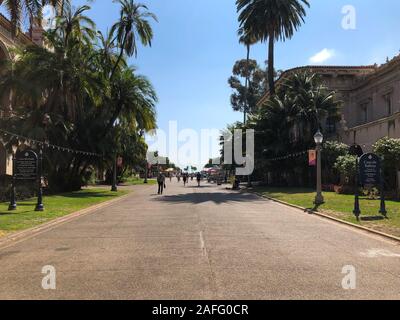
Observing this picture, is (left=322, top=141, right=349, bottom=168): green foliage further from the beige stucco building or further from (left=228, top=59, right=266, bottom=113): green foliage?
(left=228, top=59, right=266, bottom=113): green foliage

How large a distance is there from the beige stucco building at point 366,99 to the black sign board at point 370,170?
13482mm

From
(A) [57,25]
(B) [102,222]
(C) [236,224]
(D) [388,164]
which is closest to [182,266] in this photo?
(C) [236,224]

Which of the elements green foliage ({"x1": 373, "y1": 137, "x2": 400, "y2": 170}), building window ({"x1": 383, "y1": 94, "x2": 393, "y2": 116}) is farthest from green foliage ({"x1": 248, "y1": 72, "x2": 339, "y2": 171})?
green foliage ({"x1": 373, "y1": 137, "x2": 400, "y2": 170})

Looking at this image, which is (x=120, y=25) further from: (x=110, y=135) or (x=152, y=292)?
(x=152, y=292)

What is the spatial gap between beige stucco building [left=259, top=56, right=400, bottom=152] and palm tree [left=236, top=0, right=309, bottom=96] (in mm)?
7492

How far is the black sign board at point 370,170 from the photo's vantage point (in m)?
19.6

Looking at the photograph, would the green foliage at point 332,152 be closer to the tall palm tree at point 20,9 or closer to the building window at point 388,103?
the building window at point 388,103

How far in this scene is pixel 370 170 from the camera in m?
19.6

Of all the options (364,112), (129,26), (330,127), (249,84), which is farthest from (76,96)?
(249,84)

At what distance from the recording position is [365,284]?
25.8 ft

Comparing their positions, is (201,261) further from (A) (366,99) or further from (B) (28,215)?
(A) (366,99)

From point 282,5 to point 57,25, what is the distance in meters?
20.9

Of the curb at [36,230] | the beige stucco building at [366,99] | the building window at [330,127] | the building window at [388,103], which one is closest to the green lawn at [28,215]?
the curb at [36,230]

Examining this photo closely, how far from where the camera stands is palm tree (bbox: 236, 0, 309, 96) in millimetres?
46312
